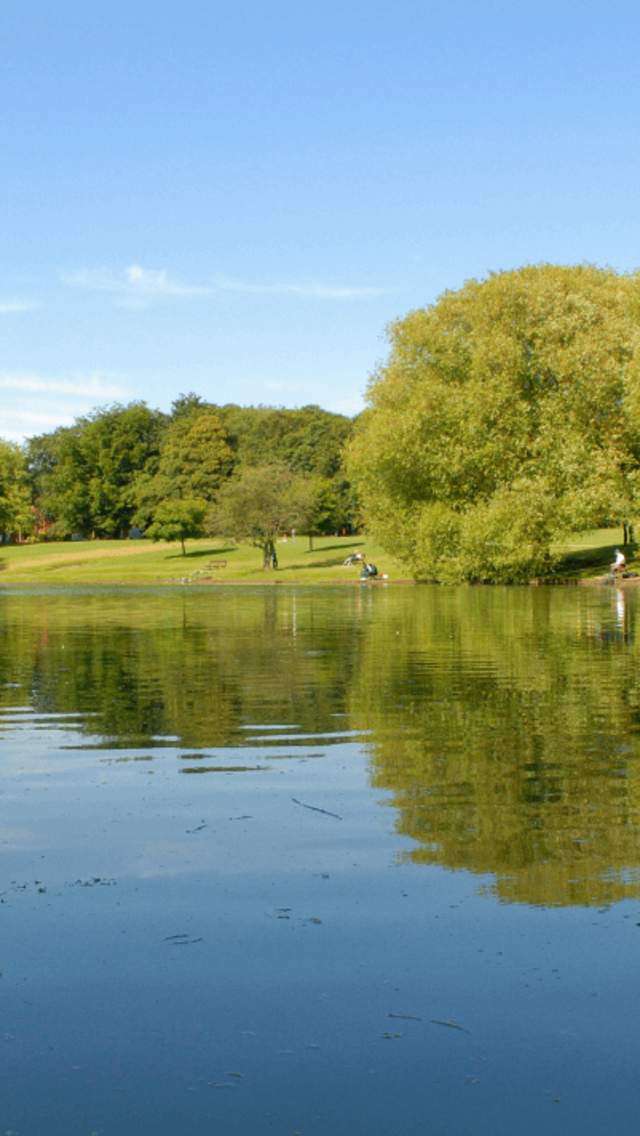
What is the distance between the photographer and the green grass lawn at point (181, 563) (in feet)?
290

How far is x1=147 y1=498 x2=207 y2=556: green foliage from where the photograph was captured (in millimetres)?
121375

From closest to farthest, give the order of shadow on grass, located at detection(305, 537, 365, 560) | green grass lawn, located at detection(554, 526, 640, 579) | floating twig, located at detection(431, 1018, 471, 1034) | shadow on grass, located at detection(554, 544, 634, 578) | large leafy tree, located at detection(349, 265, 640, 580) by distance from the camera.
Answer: floating twig, located at detection(431, 1018, 471, 1034) < large leafy tree, located at detection(349, 265, 640, 580) < green grass lawn, located at detection(554, 526, 640, 579) < shadow on grass, located at detection(554, 544, 634, 578) < shadow on grass, located at detection(305, 537, 365, 560)

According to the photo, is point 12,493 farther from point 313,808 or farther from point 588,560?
point 313,808

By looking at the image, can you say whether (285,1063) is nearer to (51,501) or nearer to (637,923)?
(637,923)

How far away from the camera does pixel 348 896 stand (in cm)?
802

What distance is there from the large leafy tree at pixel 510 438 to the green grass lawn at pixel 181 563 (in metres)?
10.4

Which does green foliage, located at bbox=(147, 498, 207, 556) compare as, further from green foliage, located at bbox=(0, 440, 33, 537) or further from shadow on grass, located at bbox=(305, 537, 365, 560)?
green foliage, located at bbox=(0, 440, 33, 537)

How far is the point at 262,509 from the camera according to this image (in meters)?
95.2

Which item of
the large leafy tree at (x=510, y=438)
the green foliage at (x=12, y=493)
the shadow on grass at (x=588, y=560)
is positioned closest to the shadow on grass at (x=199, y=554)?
the green foliage at (x=12, y=493)

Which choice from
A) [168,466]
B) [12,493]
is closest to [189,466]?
[168,466]

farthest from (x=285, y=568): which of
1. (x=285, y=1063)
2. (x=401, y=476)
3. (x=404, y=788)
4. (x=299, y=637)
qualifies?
(x=285, y=1063)

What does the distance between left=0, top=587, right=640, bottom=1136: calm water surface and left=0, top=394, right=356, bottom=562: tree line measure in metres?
97.6

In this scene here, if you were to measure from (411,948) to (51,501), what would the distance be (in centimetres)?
15628

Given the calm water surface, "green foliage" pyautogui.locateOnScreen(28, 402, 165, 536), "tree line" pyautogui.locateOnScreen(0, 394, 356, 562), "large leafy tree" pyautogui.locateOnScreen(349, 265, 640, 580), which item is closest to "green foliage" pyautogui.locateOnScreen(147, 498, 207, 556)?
"tree line" pyautogui.locateOnScreen(0, 394, 356, 562)
